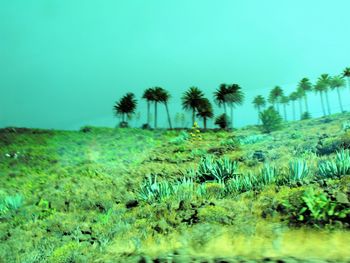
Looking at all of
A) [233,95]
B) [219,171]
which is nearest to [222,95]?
[233,95]

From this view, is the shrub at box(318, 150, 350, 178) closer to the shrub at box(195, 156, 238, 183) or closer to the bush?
the shrub at box(195, 156, 238, 183)

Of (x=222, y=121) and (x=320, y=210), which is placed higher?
(x=222, y=121)

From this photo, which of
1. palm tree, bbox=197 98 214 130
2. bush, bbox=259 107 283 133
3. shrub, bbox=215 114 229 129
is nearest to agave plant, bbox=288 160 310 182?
bush, bbox=259 107 283 133

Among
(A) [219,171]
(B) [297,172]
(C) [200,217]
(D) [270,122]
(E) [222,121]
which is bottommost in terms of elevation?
(C) [200,217]

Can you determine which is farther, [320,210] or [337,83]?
[337,83]

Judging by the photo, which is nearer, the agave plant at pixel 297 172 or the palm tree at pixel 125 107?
the agave plant at pixel 297 172

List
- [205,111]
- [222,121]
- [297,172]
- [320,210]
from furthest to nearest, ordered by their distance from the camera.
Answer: [222,121] < [205,111] < [297,172] < [320,210]

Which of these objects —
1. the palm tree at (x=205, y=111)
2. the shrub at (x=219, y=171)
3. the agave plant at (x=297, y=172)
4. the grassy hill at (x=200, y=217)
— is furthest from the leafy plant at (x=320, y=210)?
the palm tree at (x=205, y=111)

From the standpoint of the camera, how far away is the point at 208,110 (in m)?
60.8

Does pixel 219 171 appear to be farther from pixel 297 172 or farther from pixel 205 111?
pixel 205 111

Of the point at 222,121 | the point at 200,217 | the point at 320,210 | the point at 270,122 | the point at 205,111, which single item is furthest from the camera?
the point at 222,121

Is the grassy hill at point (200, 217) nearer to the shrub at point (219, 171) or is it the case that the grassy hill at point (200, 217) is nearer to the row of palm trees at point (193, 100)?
the shrub at point (219, 171)

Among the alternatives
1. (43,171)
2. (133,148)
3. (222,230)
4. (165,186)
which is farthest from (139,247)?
(133,148)

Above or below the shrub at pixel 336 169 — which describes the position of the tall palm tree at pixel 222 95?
above
